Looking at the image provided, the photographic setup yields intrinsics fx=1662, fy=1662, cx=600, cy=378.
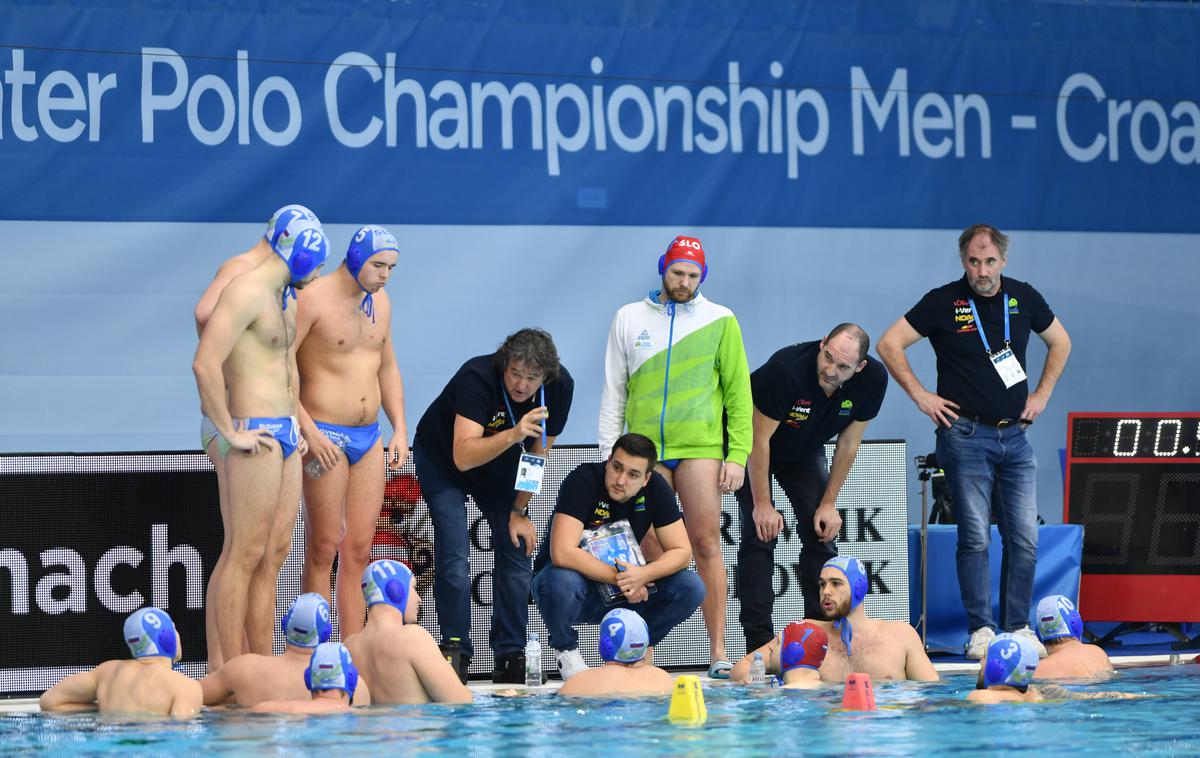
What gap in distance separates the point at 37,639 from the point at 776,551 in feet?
10.8

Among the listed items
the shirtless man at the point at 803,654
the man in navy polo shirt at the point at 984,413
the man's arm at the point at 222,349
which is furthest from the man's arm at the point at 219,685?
the man in navy polo shirt at the point at 984,413

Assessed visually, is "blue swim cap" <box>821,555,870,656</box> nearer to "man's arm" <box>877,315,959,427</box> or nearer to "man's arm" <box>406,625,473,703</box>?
"man's arm" <box>877,315,959,427</box>

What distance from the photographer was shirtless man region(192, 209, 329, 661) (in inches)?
234

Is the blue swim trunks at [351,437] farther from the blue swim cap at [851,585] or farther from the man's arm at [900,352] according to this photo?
the man's arm at [900,352]

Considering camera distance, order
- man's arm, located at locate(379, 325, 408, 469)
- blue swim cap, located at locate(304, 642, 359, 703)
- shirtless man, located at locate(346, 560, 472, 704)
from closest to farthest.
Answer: blue swim cap, located at locate(304, 642, 359, 703) < shirtless man, located at locate(346, 560, 472, 704) < man's arm, located at locate(379, 325, 408, 469)

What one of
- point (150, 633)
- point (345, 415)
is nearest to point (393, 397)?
point (345, 415)

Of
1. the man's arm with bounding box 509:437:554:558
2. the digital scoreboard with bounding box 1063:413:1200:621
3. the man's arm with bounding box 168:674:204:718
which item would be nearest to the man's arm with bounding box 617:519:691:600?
the man's arm with bounding box 509:437:554:558

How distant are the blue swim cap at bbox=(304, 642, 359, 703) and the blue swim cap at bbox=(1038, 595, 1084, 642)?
2.92 m

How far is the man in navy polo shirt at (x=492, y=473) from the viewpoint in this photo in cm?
679

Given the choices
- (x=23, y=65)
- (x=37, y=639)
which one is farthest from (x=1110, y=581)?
(x=23, y=65)

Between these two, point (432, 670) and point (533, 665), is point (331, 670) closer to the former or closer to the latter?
point (432, 670)

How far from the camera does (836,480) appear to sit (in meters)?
7.43

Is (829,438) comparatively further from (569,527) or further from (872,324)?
(872,324)

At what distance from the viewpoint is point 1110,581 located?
8.50 m
